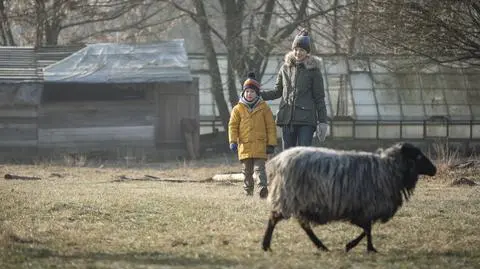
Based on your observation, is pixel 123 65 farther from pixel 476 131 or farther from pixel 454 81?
pixel 476 131

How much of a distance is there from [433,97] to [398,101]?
3.98ft

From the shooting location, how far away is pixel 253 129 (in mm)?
12906

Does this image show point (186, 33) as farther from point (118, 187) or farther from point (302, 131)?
point (302, 131)

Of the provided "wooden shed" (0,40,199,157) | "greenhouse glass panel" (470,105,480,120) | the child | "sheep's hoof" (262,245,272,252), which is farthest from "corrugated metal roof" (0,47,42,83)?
"sheep's hoof" (262,245,272,252)

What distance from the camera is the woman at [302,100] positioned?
1196 centimetres

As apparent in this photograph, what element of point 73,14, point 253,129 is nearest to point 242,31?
point 73,14

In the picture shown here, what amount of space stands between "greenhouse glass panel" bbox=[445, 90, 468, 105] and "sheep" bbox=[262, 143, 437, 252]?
22.6 metres

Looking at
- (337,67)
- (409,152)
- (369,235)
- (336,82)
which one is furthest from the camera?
(337,67)

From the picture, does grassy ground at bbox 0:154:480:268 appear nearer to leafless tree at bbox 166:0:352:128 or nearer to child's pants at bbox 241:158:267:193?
child's pants at bbox 241:158:267:193

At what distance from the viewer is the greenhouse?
30781mm

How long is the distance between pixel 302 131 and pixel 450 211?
7.28 ft

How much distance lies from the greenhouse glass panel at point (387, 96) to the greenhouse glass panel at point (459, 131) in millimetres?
1981

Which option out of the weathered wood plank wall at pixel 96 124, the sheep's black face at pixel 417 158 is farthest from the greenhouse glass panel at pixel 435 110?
the sheep's black face at pixel 417 158

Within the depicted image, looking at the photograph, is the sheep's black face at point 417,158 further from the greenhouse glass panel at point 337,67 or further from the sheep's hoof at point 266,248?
the greenhouse glass panel at point 337,67
